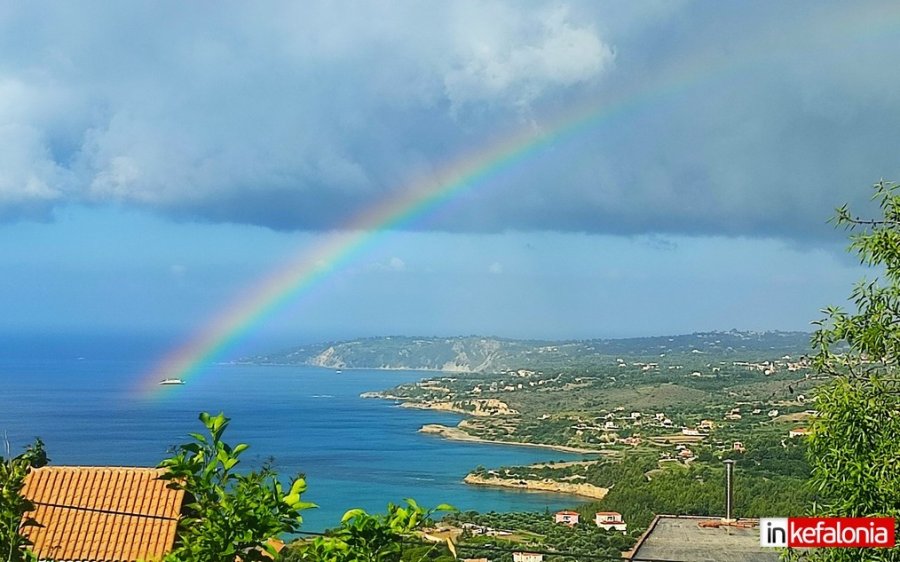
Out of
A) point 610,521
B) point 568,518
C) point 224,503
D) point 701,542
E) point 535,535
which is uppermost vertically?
point 224,503

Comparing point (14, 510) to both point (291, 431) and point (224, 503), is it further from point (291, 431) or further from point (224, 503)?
point (291, 431)

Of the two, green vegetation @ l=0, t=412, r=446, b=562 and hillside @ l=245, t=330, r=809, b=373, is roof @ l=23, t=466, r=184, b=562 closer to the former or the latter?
green vegetation @ l=0, t=412, r=446, b=562

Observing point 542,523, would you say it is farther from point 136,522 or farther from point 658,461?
point 136,522

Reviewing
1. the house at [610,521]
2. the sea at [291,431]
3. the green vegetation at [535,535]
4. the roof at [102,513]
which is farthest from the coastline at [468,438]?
the roof at [102,513]

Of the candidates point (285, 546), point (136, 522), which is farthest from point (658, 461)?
point (285, 546)

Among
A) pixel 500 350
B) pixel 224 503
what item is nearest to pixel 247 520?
pixel 224 503

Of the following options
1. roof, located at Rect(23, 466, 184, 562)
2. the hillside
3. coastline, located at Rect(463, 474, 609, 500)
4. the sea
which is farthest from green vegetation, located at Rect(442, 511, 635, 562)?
the hillside
